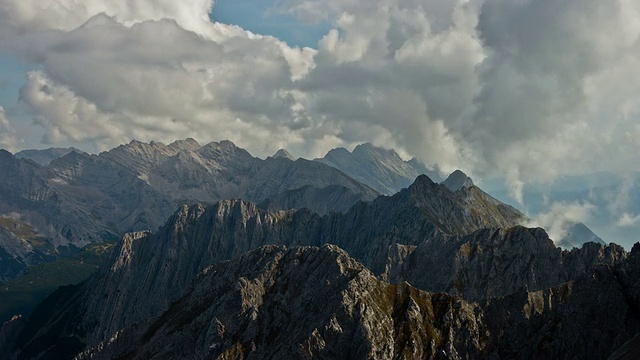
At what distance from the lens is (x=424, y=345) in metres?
168

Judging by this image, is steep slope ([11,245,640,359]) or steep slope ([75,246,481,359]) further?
steep slope ([75,246,481,359])

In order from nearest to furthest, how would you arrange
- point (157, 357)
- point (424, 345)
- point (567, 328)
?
1. point (567, 328)
2. point (424, 345)
3. point (157, 357)

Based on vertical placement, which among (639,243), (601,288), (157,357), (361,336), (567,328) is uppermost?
(639,243)

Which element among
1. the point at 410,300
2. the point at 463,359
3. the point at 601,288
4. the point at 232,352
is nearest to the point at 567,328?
the point at 601,288

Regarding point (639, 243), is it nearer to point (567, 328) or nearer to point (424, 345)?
point (567, 328)

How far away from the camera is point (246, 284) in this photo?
194000 mm

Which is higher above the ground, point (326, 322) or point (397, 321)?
point (397, 321)

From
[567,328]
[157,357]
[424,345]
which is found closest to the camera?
[567,328]

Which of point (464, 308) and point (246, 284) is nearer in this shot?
point (464, 308)

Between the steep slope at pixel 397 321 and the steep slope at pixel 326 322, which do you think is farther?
the steep slope at pixel 326 322

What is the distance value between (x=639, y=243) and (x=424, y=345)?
66.0 m

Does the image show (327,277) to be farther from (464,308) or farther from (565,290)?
(565,290)

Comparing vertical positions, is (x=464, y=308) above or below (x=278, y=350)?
above

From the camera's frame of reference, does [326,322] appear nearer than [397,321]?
Yes
